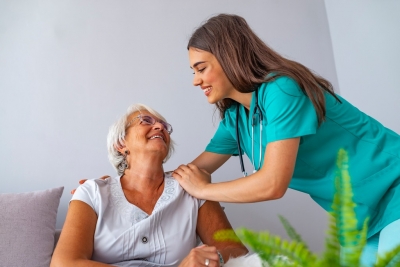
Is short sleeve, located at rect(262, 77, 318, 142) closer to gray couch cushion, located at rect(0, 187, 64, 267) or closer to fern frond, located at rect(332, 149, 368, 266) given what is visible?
fern frond, located at rect(332, 149, 368, 266)

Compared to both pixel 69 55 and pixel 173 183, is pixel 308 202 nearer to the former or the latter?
pixel 173 183

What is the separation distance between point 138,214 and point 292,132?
2.28ft

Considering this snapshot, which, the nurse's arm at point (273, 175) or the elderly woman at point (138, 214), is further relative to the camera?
the elderly woman at point (138, 214)

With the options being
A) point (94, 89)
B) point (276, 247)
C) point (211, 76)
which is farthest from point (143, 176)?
point (276, 247)

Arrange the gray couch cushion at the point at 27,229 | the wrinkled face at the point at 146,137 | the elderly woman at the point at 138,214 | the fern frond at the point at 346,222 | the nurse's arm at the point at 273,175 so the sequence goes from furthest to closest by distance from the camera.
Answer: the gray couch cushion at the point at 27,229, the wrinkled face at the point at 146,137, the elderly woman at the point at 138,214, the nurse's arm at the point at 273,175, the fern frond at the point at 346,222

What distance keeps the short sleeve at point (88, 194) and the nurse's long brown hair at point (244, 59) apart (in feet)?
2.16

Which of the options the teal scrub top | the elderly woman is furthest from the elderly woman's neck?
the teal scrub top

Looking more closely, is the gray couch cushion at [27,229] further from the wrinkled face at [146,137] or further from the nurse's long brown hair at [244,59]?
the nurse's long brown hair at [244,59]

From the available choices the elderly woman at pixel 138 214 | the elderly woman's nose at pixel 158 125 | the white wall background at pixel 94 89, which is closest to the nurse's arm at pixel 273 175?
the elderly woman at pixel 138 214

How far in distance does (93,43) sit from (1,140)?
0.72m

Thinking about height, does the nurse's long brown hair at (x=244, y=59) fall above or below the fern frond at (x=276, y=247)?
above

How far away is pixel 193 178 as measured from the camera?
1.67 meters

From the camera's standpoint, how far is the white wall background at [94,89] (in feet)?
7.76

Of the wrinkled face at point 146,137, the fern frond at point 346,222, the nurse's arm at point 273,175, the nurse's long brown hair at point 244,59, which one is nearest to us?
the fern frond at point 346,222
